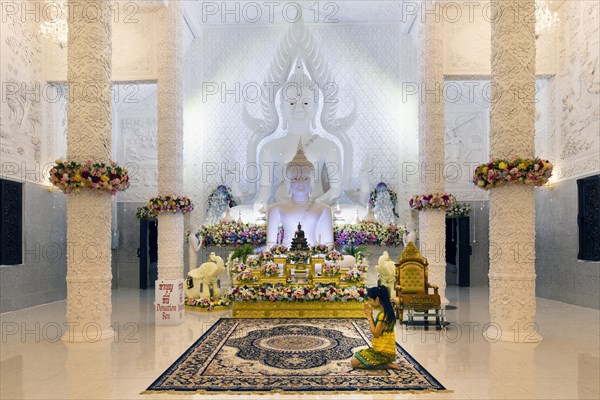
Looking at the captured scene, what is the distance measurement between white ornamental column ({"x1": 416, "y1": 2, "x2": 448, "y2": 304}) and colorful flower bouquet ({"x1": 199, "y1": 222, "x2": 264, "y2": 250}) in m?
4.18

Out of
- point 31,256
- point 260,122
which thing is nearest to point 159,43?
point 260,122

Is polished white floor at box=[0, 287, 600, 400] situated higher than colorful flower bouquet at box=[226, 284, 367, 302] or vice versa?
colorful flower bouquet at box=[226, 284, 367, 302]

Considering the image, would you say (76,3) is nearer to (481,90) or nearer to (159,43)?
(159,43)

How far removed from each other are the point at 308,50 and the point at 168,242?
7.04m

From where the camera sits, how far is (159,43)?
12227mm

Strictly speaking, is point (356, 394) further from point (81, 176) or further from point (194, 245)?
point (194, 245)

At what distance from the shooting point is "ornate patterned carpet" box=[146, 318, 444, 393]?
5.06 meters

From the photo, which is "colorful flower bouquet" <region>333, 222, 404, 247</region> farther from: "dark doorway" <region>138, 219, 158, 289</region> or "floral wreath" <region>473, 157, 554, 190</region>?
"floral wreath" <region>473, 157, 554, 190</region>

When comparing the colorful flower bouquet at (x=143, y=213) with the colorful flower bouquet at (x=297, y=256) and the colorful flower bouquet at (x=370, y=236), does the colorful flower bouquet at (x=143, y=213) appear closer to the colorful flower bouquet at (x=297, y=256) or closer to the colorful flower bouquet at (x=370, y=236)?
the colorful flower bouquet at (x=370, y=236)

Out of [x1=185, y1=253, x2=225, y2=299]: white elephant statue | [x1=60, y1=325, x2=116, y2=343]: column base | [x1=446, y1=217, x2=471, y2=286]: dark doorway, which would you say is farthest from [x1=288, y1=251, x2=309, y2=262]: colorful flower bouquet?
[x1=446, y1=217, x2=471, y2=286]: dark doorway

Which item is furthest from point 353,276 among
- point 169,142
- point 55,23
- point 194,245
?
point 55,23

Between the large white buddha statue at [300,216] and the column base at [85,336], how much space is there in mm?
5610

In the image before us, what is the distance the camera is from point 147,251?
49.5ft

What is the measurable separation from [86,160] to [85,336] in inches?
95.3
